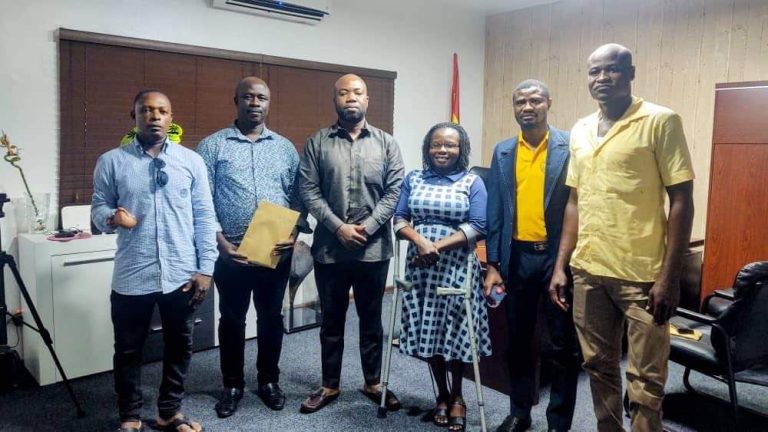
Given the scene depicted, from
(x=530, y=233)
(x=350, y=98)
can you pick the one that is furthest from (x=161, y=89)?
(x=530, y=233)

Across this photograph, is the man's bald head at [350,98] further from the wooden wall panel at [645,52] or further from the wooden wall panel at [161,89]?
the wooden wall panel at [645,52]

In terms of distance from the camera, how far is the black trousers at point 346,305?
2.65 m

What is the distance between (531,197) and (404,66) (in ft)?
9.56

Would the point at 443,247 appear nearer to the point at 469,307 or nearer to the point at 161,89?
the point at 469,307

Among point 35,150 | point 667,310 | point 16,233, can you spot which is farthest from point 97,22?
point 667,310

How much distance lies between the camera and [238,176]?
254 centimetres

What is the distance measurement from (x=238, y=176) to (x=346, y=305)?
0.75 metres

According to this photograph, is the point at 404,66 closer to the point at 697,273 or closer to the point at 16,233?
the point at 697,273

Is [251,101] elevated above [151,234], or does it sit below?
above

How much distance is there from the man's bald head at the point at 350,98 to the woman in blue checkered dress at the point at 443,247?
34 cm

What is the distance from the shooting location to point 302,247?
396cm

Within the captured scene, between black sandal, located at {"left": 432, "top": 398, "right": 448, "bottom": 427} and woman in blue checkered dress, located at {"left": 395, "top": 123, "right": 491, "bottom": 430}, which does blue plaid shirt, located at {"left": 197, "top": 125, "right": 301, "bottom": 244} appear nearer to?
woman in blue checkered dress, located at {"left": 395, "top": 123, "right": 491, "bottom": 430}

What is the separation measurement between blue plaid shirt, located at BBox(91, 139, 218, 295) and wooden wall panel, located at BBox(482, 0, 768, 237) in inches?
140

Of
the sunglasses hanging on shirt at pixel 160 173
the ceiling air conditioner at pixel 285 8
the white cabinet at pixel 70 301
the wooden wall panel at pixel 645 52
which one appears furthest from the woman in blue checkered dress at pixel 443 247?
the wooden wall panel at pixel 645 52
